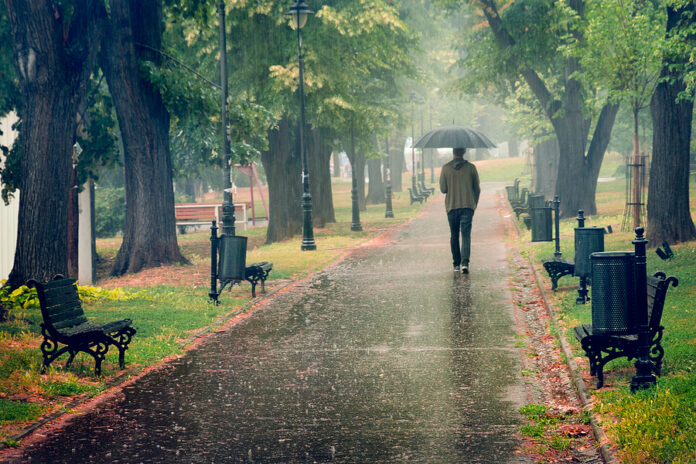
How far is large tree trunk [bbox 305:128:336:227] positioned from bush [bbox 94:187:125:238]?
11.0 metres

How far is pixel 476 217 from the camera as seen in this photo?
33.8m

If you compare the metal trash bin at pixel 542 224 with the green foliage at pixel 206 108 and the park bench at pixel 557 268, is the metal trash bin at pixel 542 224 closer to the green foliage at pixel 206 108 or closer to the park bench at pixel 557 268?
the park bench at pixel 557 268

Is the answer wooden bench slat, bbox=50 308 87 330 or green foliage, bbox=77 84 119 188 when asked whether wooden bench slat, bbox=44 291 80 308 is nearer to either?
wooden bench slat, bbox=50 308 87 330

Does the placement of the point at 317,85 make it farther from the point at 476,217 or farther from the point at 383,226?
the point at 476,217

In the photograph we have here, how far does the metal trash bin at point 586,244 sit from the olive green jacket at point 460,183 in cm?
401

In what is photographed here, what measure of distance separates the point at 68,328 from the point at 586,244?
6793 mm

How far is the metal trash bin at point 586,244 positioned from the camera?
37.6 feet

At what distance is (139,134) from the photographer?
19000 millimetres

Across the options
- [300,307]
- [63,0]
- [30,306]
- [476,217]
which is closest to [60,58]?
[63,0]

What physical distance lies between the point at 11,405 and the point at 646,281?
5791 millimetres

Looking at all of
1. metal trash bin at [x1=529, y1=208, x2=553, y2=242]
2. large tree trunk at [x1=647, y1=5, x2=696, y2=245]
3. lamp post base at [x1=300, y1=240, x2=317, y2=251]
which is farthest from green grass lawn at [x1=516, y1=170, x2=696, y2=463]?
lamp post base at [x1=300, y1=240, x2=317, y2=251]

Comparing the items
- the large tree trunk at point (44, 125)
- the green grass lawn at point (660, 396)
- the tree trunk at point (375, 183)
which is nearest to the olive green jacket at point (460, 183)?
the green grass lawn at point (660, 396)

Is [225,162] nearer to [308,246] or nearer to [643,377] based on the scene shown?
[308,246]

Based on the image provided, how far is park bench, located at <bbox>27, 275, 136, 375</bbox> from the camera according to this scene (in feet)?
28.7
